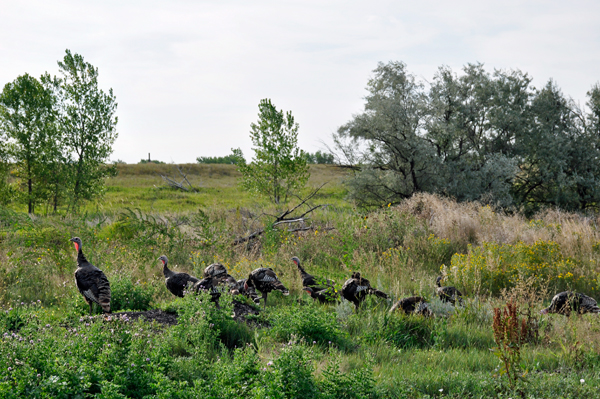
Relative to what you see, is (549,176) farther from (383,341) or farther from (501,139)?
(383,341)

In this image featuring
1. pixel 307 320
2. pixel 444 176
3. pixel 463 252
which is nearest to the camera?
pixel 307 320

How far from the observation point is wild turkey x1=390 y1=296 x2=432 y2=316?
6.62m

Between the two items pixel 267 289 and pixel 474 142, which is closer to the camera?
pixel 267 289

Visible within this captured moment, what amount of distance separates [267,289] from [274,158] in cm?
1615

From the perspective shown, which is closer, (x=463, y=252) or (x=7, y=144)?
(x=463, y=252)

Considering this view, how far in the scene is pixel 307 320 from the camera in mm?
5602

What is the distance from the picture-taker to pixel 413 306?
675cm

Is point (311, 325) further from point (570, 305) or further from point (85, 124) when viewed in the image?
point (85, 124)

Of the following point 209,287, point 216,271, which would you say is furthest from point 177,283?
point 209,287

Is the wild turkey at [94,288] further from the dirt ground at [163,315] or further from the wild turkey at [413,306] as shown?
the wild turkey at [413,306]

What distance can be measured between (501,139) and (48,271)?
74.5 feet

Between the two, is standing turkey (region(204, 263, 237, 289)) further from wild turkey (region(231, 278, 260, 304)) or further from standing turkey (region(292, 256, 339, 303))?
standing turkey (region(292, 256, 339, 303))

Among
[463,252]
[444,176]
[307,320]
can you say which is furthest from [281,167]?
[307,320]

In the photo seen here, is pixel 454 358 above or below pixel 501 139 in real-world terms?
below
